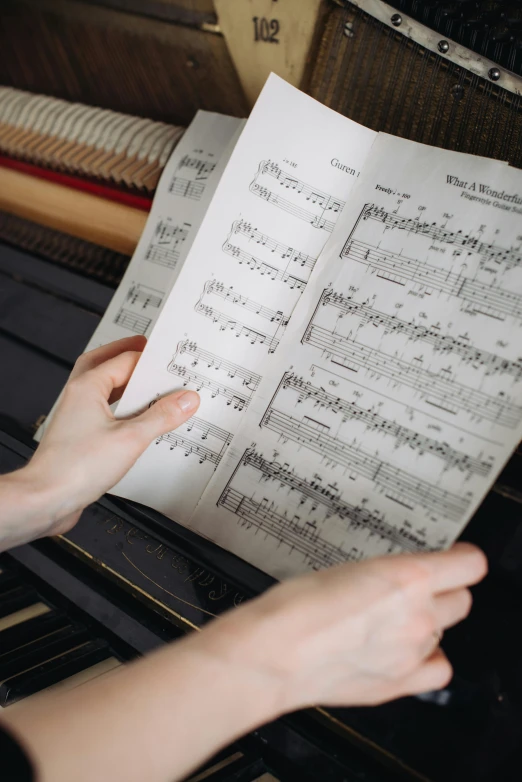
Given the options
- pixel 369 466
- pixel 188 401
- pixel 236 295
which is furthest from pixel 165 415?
pixel 369 466

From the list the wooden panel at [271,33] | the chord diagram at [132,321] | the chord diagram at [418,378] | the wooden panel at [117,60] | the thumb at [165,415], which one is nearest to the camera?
the chord diagram at [418,378]

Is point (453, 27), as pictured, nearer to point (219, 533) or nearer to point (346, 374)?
point (346, 374)

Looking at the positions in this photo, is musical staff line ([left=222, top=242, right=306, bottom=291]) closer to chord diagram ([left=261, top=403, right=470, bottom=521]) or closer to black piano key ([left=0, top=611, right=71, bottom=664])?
chord diagram ([left=261, top=403, right=470, bottom=521])

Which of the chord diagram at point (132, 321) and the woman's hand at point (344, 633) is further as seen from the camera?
the chord diagram at point (132, 321)

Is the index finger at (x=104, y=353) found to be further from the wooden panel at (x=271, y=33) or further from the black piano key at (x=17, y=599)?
the wooden panel at (x=271, y=33)

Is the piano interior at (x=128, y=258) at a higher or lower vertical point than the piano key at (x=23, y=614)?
higher

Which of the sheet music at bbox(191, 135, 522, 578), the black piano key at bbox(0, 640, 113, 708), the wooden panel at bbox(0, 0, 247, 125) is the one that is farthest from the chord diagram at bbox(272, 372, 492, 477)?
the wooden panel at bbox(0, 0, 247, 125)

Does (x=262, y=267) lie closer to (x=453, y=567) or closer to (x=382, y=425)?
(x=382, y=425)

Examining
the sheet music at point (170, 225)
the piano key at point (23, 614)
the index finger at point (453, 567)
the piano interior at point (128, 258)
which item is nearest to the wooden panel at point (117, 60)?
the piano interior at point (128, 258)

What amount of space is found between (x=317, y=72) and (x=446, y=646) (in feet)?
3.65

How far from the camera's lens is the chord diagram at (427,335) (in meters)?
0.84

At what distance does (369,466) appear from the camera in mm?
896

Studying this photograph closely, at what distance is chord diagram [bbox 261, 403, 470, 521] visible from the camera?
2.77ft

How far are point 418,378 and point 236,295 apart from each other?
356 mm
